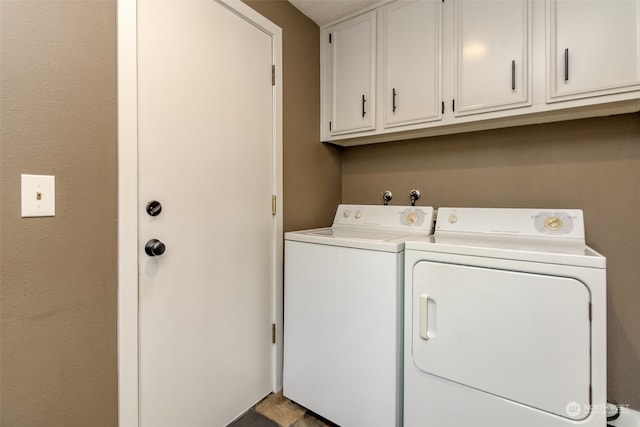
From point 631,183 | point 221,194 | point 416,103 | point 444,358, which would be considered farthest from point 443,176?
point 221,194

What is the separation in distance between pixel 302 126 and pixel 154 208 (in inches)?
42.9

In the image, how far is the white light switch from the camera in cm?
87

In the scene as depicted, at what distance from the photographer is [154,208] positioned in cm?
116

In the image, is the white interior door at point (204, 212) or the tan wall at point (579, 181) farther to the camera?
the tan wall at point (579, 181)

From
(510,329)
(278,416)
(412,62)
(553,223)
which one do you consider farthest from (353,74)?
(278,416)

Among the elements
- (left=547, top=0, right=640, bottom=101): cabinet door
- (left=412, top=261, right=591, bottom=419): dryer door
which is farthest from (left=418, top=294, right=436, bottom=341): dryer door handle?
(left=547, top=0, right=640, bottom=101): cabinet door

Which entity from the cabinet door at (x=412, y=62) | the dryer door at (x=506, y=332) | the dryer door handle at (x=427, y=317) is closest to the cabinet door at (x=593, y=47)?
the cabinet door at (x=412, y=62)

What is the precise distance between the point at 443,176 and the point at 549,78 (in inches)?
28.7

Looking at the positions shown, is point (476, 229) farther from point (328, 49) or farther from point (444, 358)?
point (328, 49)

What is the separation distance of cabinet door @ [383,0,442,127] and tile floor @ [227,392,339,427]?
171 centimetres

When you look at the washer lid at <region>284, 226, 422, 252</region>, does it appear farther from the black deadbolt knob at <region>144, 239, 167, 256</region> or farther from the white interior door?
the black deadbolt knob at <region>144, 239, 167, 256</region>

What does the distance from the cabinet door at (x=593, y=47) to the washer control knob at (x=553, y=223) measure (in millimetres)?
550

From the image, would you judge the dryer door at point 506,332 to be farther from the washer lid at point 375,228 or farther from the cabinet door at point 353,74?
the cabinet door at point 353,74

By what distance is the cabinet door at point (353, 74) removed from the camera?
1.87m
